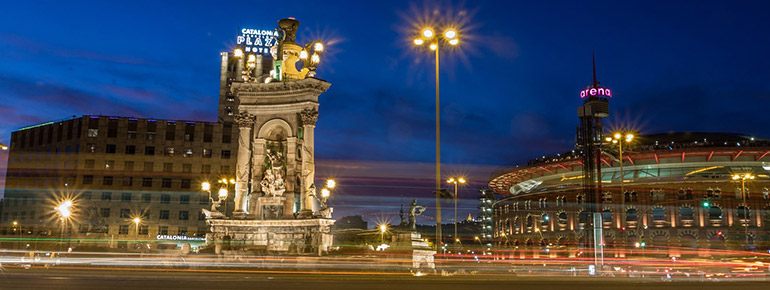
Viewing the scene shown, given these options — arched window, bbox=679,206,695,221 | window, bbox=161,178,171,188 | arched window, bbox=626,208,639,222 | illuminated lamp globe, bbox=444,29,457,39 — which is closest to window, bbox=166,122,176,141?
window, bbox=161,178,171,188

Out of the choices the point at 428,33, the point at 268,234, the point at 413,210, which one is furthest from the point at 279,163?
the point at 428,33

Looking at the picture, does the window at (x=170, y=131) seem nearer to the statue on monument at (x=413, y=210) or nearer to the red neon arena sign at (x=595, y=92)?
the red neon arena sign at (x=595, y=92)

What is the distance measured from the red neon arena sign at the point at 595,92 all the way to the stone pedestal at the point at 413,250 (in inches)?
2675

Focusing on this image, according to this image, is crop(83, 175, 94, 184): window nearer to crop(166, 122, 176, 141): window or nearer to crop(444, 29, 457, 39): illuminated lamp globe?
crop(166, 122, 176, 141): window

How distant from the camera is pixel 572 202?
10569 cm

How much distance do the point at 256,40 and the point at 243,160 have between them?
87.2 metres

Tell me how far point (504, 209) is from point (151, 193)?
249 feet

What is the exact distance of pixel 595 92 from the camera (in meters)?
92.9

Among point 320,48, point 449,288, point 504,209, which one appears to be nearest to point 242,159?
point 320,48

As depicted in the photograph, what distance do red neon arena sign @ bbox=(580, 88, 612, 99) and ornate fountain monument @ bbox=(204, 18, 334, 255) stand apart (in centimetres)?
6611

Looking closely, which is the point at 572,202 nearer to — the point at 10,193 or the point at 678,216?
the point at 678,216

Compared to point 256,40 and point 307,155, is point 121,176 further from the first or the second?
point 307,155

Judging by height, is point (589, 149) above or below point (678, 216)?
above

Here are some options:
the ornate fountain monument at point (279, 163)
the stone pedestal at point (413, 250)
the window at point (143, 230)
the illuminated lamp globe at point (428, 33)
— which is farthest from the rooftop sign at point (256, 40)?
the illuminated lamp globe at point (428, 33)
